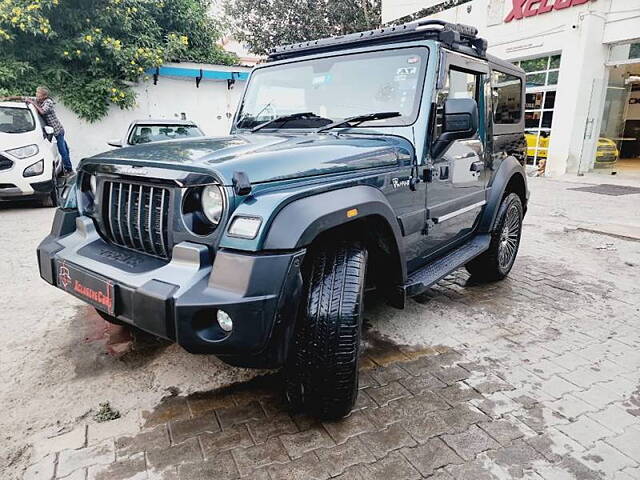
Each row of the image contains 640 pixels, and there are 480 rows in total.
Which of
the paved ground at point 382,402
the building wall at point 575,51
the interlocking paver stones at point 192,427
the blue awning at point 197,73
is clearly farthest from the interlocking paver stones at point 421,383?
the blue awning at point 197,73

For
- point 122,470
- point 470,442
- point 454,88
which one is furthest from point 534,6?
point 122,470

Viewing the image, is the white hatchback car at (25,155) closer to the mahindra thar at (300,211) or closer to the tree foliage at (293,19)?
the mahindra thar at (300,211)

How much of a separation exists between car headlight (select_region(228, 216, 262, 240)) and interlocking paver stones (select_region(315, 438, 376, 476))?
108 cm

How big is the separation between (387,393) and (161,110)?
45.4 feet

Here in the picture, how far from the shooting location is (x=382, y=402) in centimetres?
249

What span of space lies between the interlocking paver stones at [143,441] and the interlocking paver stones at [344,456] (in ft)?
2.48

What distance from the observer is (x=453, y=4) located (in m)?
15.9

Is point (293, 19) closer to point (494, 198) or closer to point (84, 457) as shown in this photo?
point (494, 198)

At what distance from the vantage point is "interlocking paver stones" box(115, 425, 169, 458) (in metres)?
2.11

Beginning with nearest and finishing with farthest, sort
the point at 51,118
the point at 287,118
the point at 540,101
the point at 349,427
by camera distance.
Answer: the point at 349,427 < the point at 287,118 < the point at 51,118 < the point at 540,101

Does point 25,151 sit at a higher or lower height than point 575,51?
lower

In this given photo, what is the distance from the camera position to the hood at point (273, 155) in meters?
2.04

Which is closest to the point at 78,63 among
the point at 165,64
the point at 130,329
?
the point at 165,64

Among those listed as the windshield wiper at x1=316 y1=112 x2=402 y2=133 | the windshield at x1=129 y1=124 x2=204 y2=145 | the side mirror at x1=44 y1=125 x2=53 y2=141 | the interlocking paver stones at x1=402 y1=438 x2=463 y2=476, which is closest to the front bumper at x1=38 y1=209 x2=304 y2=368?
the interlocking paver stones at x1=402 y1=438 x2=463 y2=476
